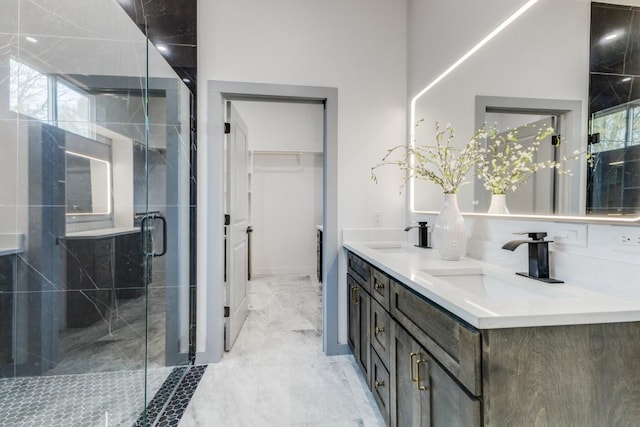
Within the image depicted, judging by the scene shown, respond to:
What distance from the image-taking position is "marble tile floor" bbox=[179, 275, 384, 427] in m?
1.63

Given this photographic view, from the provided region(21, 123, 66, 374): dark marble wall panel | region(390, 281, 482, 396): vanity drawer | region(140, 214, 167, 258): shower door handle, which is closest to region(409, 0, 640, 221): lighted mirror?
region(390, 281, 482, 396): vanity drawer

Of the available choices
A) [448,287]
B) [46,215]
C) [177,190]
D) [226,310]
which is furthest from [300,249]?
[448,287]

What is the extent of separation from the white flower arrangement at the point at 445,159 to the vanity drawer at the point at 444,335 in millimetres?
766

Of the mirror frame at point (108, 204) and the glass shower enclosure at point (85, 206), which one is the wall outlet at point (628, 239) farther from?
the mirror frame at point (108, 204)

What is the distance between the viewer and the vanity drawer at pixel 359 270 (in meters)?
1.75

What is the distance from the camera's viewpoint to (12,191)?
1.82m

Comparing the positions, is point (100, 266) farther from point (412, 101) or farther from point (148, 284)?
point (412, 101)

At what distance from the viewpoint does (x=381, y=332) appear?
1.50m

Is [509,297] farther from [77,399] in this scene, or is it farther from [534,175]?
[77,399]

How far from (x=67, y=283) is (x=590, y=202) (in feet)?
9.19

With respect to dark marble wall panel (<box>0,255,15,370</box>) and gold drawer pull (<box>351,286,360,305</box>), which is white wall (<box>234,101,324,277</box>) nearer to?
gold drawer pull (<box>351,286,360,305</box>)

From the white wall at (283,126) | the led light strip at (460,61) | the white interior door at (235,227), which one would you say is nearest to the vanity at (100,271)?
the white interior door at (235,227)

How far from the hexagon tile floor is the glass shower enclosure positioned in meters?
0.01

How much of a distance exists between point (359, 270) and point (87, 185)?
1.87 metres
